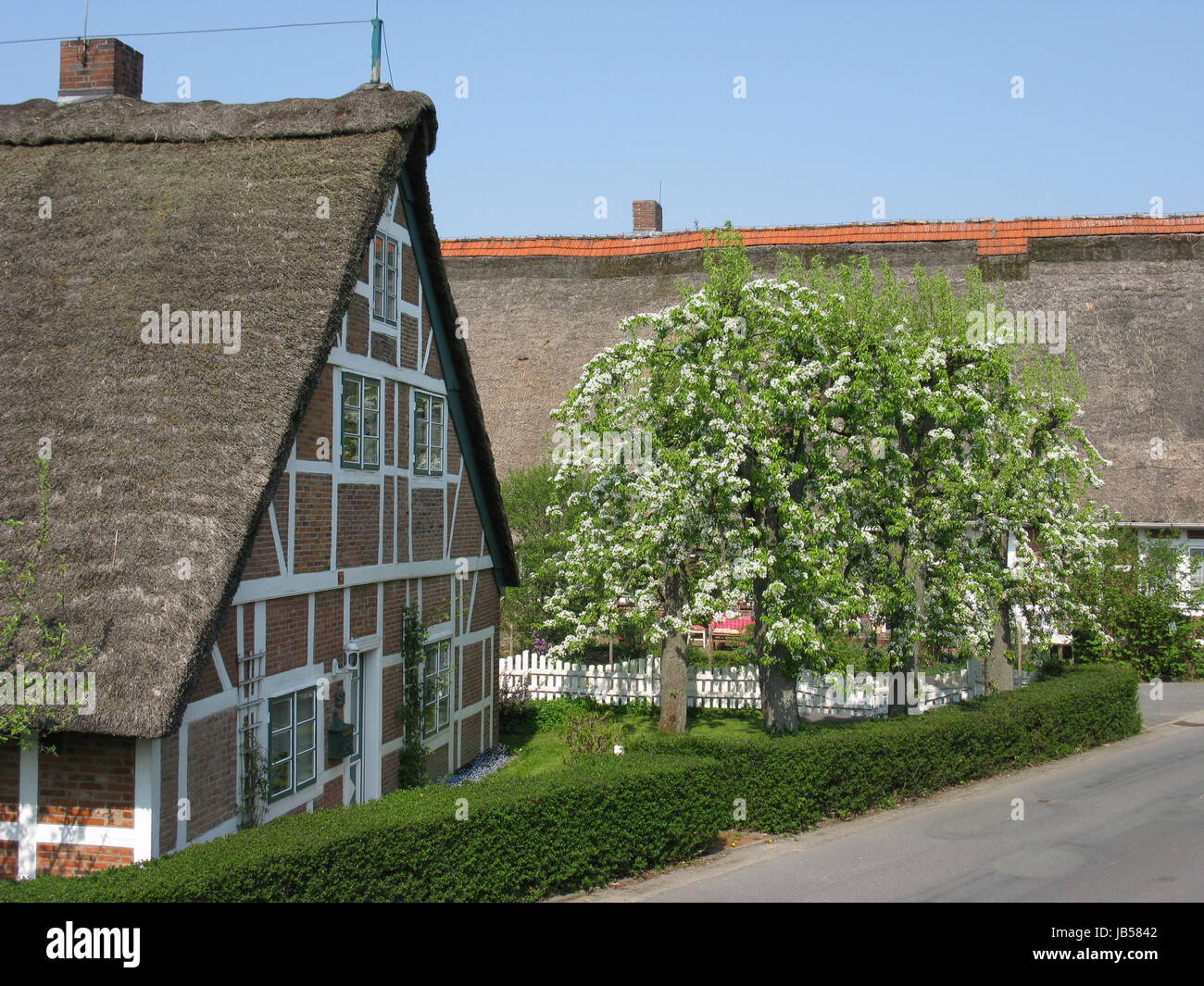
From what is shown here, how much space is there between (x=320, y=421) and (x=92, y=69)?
253 inches

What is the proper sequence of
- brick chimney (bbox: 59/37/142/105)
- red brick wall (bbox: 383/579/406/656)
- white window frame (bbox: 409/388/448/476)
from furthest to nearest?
1. brick chimney (bbox: 59/37/142/105)
2. white window frame (bbox: 409/388/448/476)
3. red brick wall (bbox: 383/579/406/656)

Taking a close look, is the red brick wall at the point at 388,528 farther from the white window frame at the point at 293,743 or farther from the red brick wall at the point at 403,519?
the white window frame at the point at 293,743

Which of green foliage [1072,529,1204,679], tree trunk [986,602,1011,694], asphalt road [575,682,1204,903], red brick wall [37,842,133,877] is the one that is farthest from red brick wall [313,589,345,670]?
green foliage [1072,529,1204,679]

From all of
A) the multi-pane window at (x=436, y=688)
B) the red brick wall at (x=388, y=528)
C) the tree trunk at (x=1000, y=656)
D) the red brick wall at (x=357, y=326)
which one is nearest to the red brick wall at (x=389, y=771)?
the multi-pane window at (x=436, y=688)

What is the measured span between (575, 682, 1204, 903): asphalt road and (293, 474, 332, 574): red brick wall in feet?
13.2

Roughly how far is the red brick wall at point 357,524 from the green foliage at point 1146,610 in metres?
17.7

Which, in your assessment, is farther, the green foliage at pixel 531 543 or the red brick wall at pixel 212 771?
the green foliage at pixel 531 543

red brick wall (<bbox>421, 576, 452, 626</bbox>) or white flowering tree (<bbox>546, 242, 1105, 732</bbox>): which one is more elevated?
white flowering tree (<bbox>546, 242, 1105, 732</bbox>)

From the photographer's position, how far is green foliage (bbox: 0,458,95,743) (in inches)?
296

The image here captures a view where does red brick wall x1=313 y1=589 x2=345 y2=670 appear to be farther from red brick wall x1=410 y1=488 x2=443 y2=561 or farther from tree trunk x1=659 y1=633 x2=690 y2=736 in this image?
tree trunk x1=659 y1=633 x2=690 y2=736

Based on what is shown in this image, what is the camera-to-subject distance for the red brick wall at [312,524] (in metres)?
10.5
